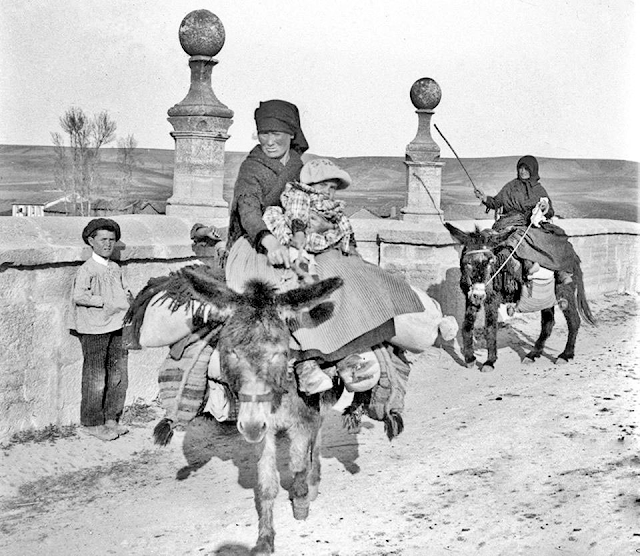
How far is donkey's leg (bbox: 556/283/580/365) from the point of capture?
11911 mm

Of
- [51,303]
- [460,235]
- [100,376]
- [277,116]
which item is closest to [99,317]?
[51,303]

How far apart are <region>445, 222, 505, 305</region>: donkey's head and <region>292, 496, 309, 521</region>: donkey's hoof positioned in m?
5.56

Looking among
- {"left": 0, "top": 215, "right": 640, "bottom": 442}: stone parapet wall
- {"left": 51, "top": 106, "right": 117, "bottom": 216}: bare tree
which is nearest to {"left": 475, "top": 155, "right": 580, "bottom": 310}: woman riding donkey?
{"left": 0, "top": 215, "right": 640, "bottom": 442}: stone parapet wall

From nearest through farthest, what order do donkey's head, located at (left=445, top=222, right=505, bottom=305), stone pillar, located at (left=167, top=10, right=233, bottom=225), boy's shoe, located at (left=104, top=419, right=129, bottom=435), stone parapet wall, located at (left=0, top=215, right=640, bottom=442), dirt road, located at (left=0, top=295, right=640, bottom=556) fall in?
dirt road, located at (left=0, top=295, right=640, bottom=556) → stone parapet wall, located at (left=0, top=215, right=640, bottom=442) → boy's shoe, located at (left=104, top=419, right=129, bottom=435) → stone pillar, located at (left=167, top=10, right=233, bottom=225) → donkey's head, located at (left=445, top=222, right=505, bottom=305)

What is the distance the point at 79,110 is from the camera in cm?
3416

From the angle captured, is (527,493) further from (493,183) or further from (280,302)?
(493,183)

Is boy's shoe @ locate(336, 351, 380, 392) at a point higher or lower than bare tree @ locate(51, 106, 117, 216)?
lower

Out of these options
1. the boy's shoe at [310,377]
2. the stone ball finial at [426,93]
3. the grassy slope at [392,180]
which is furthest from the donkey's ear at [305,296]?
the grassy slope at [392,180]

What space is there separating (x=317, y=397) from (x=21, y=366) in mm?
2827

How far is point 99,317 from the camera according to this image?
7566 mm

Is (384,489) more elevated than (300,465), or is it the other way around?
(300,465)

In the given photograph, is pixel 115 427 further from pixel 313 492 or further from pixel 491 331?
pixel 491 331

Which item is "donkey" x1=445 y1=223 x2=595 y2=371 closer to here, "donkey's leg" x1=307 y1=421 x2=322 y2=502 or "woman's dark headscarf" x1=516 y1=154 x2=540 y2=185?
"woman's dark headscarf" x1=516 y1=154 x2=540 y2=185

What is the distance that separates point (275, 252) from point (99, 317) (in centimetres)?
278
